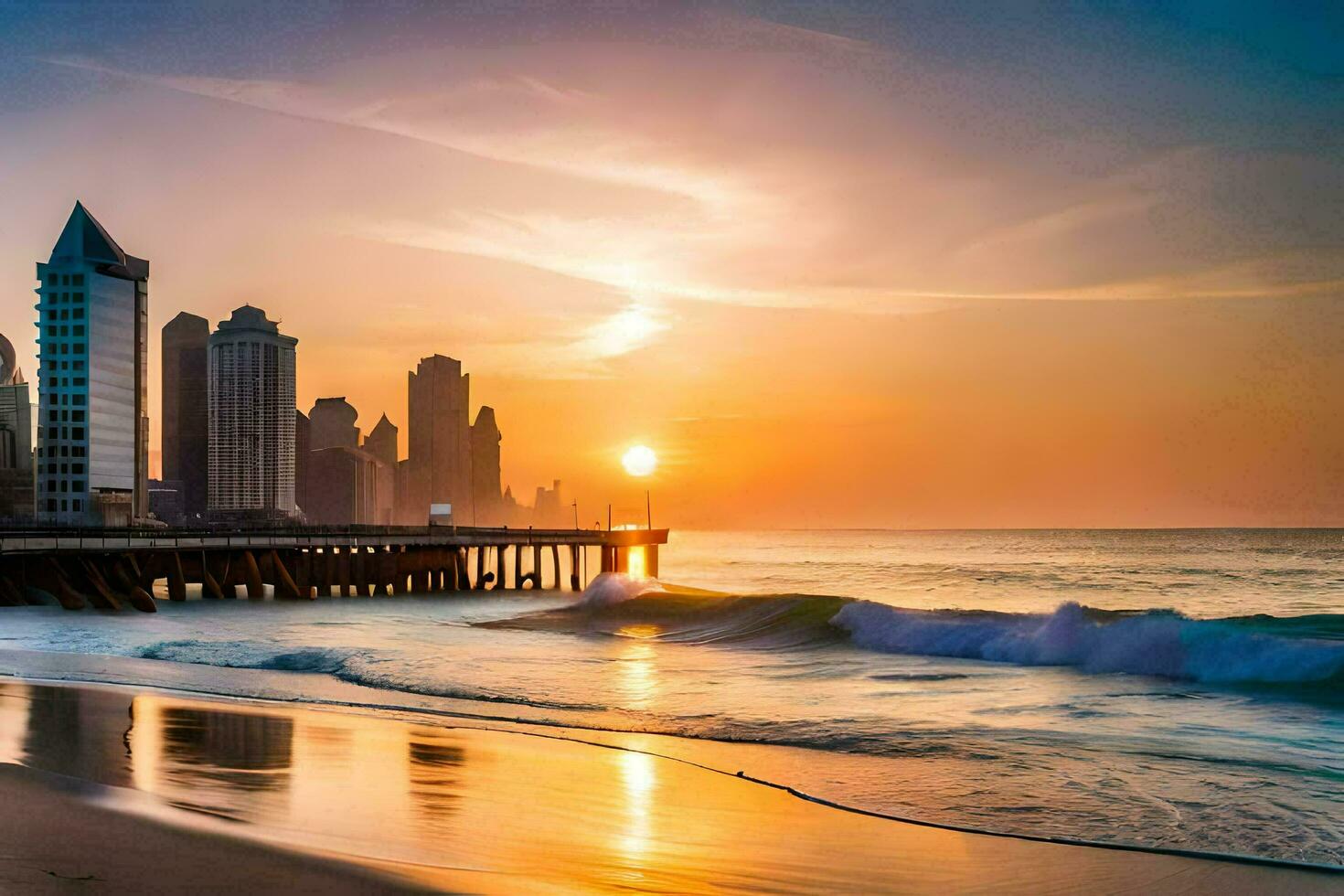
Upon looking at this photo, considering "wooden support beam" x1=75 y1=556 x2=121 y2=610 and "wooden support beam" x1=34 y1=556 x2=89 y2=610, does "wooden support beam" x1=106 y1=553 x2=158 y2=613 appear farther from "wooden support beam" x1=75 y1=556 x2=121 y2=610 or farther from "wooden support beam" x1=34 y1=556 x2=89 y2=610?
"wooden support beam" x1=34 y1=556 x2=89 y2=610

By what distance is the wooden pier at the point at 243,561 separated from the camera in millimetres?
42438

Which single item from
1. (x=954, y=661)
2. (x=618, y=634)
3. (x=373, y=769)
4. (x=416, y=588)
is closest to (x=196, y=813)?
(x=373, y=769)

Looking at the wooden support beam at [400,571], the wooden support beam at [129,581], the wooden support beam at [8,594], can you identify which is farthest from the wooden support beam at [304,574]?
the wooden support beam at [8,594]

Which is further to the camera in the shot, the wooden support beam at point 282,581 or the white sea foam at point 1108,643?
the wooden support beam at point 282,581

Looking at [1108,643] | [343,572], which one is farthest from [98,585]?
[1108,643]

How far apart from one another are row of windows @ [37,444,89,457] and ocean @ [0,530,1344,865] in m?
98.0

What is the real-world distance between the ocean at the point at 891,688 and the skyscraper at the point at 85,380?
9748 centimetres

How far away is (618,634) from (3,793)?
24.5m

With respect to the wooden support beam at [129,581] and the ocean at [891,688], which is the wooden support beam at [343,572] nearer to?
the wooden support beam at [129,581]

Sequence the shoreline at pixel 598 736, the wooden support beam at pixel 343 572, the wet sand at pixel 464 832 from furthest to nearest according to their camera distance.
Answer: the wooden support beam at pixel 343 572 → the shoreline at pixel 598 736 → the wet sand at pixel 464 832

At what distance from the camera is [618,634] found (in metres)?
32.3

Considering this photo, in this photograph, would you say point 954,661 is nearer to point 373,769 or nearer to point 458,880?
point 373,769

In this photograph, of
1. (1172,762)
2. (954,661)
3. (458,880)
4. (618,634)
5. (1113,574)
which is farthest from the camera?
(1113,574)

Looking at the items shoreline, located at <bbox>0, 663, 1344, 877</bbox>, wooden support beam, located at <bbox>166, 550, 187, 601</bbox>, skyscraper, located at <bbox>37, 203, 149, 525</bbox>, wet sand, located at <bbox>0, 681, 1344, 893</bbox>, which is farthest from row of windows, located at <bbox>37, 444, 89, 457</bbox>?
wet sand, located at <bbox>0, 681, 1344, 893</bbox>
